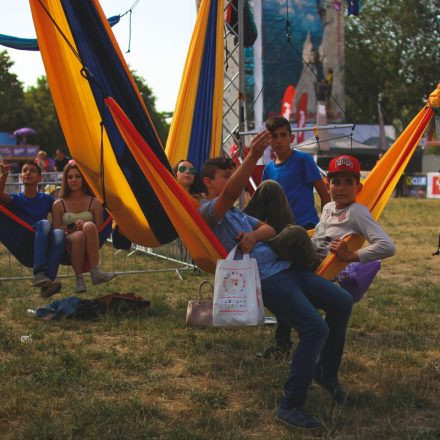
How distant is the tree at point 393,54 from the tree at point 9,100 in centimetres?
2399

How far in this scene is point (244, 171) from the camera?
3518 millimetres

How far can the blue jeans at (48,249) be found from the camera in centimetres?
564

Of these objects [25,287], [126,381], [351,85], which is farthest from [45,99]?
[126,381]

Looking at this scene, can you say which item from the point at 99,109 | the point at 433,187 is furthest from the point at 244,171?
the point at 433,187

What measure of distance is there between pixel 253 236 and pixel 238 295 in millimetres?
313

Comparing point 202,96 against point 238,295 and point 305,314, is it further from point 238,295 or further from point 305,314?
point 305,314

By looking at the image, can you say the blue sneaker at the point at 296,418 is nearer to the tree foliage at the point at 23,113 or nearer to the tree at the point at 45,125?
the tree foliage at the point at 23,113

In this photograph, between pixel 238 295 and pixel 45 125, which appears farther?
pixel 45 125

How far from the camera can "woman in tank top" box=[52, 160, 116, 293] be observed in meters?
5.79

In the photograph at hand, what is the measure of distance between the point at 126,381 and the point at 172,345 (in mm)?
930

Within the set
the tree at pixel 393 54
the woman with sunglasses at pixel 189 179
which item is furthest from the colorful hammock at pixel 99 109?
the tree at pixel 393 54

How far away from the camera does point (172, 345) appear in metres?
5.24

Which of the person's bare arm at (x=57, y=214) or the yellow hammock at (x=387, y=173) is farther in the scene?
the person's bare arm at (x=57, y=214)

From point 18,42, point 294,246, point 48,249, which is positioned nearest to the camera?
point 294,246
